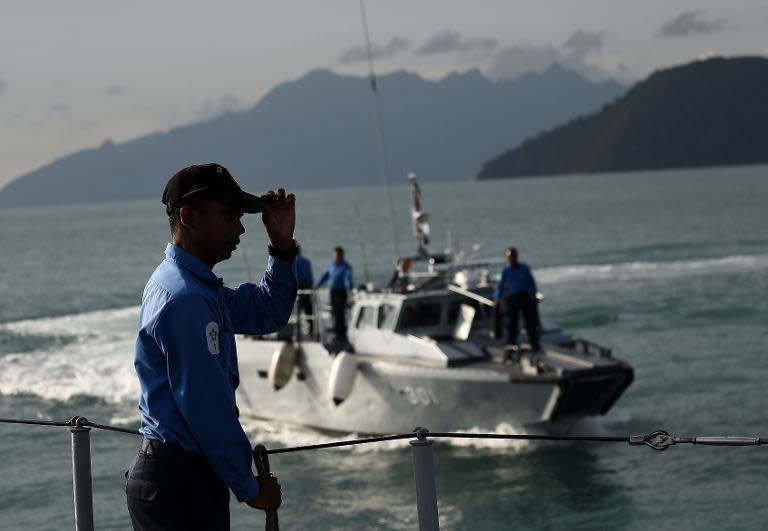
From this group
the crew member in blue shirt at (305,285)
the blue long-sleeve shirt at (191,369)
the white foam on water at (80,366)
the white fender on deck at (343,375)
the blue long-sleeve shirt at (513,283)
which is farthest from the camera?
the white foam on water at (80,366)

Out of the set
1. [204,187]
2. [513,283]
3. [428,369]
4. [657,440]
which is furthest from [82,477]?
[513,283]

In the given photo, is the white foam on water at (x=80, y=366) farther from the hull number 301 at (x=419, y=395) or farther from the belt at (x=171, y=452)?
the belt at (x=171, y=452)

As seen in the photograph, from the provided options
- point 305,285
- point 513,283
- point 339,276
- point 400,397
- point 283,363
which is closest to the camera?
point 513,283

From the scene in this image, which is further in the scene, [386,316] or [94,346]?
[94,346]

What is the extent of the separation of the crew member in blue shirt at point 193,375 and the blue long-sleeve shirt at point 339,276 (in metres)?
17.8

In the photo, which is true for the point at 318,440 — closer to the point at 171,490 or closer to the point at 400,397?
the point at 400,397

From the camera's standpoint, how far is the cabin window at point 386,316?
20641 millimetres

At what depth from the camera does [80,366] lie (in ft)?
106

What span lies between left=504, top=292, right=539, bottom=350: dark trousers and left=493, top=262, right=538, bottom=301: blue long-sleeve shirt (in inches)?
3.2

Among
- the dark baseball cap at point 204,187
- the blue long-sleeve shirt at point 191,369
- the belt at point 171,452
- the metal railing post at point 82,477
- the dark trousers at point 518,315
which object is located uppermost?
the dark baseball cap at point 204,187

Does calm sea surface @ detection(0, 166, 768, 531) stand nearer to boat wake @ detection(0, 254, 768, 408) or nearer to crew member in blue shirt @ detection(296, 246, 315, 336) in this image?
boat wake @ detection(0, 254, 768, 408)

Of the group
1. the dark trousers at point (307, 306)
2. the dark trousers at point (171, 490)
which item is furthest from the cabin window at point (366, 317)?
the dark trousers at point (171, 490)

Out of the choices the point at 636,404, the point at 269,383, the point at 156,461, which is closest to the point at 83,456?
the point at 156,461

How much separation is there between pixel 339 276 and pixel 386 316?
5.45 ft
